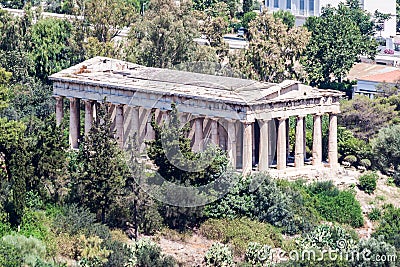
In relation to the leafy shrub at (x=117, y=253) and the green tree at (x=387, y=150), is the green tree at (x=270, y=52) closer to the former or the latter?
the green tree at (x=387, y=150)

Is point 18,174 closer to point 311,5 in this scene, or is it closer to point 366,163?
point 366,163

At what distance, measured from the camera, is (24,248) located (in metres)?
62.6

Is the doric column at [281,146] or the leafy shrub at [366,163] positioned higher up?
the doric column at [281,146]

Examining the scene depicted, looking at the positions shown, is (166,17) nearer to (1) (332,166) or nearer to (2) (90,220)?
(1) (332,166)

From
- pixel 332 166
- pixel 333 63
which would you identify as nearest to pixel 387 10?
pixel 333 63

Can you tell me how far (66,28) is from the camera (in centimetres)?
10006

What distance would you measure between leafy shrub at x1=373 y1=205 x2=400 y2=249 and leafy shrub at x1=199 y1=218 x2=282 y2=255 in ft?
17.5

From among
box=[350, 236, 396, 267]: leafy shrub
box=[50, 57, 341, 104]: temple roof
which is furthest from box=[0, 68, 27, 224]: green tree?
box=[350, 236, 396, 267]: leafy shrub

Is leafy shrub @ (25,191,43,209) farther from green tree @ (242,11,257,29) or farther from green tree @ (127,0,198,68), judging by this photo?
green tree @ (242,11,257,29)

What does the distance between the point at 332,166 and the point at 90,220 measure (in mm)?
17739

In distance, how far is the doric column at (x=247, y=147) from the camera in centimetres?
7369

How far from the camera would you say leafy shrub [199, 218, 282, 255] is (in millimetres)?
68500

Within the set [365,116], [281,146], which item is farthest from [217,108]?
[365,116]

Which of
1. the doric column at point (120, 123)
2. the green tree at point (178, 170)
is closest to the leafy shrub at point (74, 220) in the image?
the green tree at point (178, 170)
